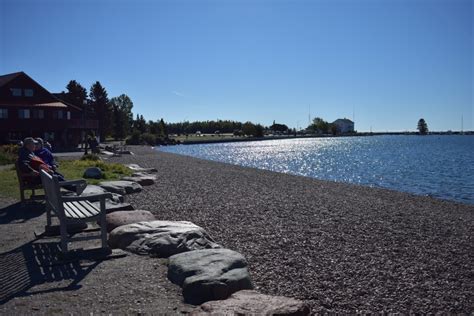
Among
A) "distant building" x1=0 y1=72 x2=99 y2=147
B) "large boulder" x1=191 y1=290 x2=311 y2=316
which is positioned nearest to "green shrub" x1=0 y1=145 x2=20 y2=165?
"distant building" x1=0 y1=72 x2=99 y2=147

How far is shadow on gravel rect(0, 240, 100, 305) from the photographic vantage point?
520 centimetres

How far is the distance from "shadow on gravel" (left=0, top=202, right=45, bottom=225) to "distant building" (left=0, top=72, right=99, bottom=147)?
141 ft

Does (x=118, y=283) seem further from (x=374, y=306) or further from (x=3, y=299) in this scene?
(x=374, y=306)

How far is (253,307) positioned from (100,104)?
92.2m

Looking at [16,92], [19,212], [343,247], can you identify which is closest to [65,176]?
[19,212]

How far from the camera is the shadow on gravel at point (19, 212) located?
9.28 metres

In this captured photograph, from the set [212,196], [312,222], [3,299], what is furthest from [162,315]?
[212,196]


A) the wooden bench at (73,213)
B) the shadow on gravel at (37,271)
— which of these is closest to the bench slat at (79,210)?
the wooden bench at (73,213)

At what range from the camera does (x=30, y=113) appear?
51375 millimetres

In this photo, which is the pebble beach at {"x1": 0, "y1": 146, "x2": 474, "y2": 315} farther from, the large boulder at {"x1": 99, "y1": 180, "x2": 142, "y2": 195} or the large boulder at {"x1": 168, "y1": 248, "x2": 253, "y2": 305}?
the large boulder at {"x1": 99, "y1": 180, "x2": 142, "y2": 195}

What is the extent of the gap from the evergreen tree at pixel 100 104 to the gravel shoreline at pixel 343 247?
263 feet

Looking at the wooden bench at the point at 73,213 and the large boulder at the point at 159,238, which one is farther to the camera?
the large boulder at the point at 159,238

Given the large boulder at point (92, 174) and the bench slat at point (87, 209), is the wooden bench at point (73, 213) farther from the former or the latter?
the large boulder at point (92, 174)

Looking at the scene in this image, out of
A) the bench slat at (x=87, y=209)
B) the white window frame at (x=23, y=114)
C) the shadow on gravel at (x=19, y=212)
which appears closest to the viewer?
the bench slat at (x=87, y=209)
